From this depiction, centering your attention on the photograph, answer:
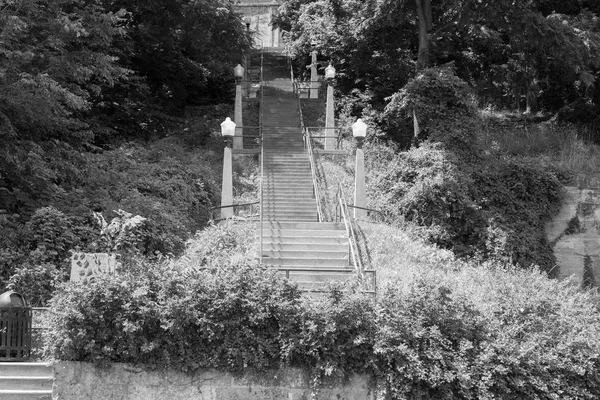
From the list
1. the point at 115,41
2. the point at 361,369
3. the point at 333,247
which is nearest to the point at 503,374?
the point at 361,369

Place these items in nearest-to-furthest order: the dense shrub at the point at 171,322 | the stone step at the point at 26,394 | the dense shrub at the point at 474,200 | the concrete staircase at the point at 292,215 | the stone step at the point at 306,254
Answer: the stone step at the point at 26,394 < the dense shrub at the point at 171,322 < the concrete staircase at the point at 292,215 < the stone step at the point at 306,254 < the dense shrub at the point at 474,200

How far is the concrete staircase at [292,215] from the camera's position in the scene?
62.3 ft

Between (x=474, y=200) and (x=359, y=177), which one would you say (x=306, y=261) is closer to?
(x=359, y=177)

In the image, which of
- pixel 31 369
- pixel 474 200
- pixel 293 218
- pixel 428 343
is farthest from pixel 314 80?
pixel 31 369

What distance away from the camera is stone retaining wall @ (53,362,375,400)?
47.0 feet

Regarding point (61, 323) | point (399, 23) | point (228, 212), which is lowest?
point (61, 323)

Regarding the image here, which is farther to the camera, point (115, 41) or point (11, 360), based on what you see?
point (115, 41)

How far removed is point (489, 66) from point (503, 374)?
63.9 feet

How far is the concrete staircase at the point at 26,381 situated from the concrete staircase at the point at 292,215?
14.6ft

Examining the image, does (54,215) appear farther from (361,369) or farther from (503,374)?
(503,374)

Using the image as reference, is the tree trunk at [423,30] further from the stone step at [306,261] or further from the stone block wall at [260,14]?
the stone block wall at [260,14]

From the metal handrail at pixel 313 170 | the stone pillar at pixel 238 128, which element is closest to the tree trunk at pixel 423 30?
the metal handrail at pixel 313 170

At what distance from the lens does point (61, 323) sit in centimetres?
1434

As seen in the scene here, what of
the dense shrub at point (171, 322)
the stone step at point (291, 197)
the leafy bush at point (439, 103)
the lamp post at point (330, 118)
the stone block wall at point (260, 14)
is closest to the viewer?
the dense shrub at point (171, 322)
